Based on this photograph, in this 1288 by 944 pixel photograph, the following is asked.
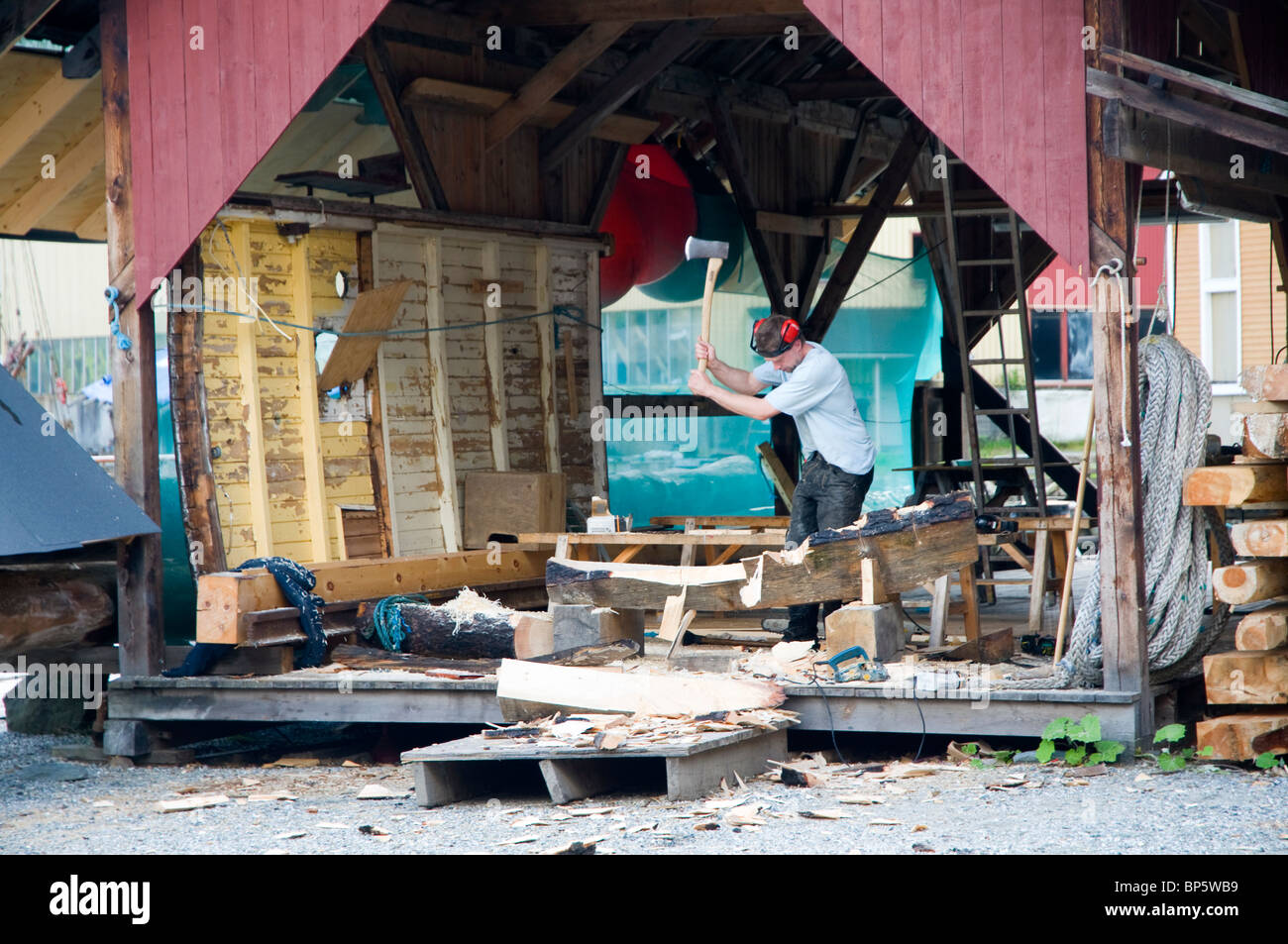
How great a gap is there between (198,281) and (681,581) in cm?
385

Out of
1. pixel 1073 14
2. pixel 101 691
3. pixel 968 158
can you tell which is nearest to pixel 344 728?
pixel 101 691

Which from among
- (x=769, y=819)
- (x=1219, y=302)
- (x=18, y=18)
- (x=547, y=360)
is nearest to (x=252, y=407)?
(x=18, y=18)

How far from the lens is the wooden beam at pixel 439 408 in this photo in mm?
11211

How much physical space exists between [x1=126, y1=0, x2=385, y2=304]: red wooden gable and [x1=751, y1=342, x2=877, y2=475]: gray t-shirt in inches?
128

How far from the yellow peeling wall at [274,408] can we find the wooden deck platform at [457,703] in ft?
3.74

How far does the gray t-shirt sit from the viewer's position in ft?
29.6

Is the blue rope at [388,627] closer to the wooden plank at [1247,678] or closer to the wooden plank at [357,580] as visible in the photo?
the wooden plank at [357,580]

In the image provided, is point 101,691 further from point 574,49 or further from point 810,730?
point 574,49

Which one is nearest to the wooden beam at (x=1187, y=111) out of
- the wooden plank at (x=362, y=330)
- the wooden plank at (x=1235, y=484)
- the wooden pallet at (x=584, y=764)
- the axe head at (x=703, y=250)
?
the wooden plank at (x=1235, y=484)

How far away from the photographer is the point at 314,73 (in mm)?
8266

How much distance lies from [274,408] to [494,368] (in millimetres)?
2141

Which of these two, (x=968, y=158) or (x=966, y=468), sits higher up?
(x=968, y=158)

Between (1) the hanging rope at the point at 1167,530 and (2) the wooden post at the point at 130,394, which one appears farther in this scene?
(2) the wooden post at the point at 130,394

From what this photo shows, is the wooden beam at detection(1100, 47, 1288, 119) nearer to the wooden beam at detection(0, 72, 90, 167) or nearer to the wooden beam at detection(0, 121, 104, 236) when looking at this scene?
the wooden beam at detection(0, 72, 90, 167)
